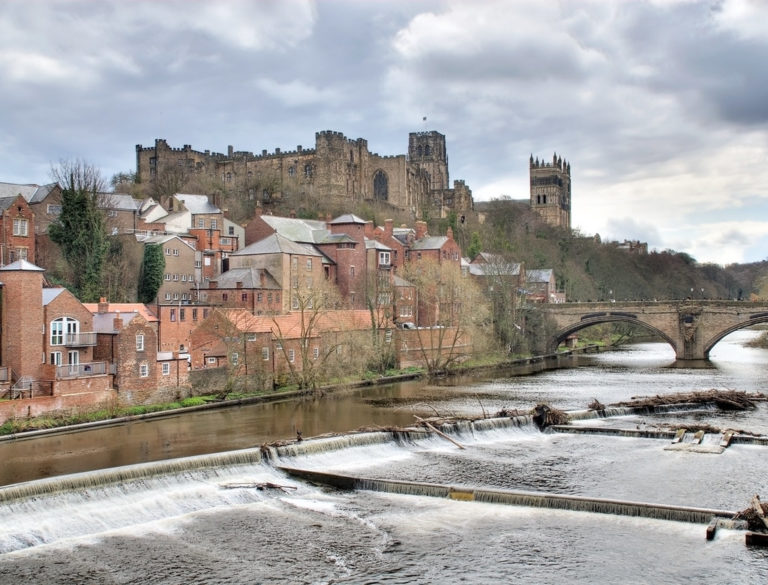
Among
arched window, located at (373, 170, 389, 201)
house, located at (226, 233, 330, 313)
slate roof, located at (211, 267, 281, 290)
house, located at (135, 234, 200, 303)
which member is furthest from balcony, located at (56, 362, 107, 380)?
arched window, located at (373, 170, 389, 201)

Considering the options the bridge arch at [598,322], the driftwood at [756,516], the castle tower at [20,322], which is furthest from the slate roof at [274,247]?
the driftwood at [756,516]

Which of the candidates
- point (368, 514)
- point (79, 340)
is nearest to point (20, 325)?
point (79, 340)

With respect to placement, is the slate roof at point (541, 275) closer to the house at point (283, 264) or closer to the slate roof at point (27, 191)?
the house at point (283, 264)

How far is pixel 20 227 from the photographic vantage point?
4750cm

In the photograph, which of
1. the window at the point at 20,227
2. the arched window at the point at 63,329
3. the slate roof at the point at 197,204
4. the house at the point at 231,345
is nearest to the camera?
the arched window at the point at 63,329

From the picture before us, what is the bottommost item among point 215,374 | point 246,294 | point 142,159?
point 215,374

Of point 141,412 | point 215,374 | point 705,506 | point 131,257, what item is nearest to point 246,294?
point 131,257

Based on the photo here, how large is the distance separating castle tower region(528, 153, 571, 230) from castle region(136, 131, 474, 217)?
61.1 metres

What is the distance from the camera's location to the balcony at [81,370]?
31659 mm

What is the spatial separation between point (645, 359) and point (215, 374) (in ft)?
130

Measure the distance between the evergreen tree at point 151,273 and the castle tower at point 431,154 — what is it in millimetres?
81373

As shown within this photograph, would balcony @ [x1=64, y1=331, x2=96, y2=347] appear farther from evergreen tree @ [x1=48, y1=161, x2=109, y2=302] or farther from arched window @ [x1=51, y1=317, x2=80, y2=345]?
evergreen tree @ [x1=48, y1=161, x2=109, y2=302]

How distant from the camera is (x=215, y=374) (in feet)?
124

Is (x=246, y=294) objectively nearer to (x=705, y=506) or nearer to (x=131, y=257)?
(x=131, y=257)
